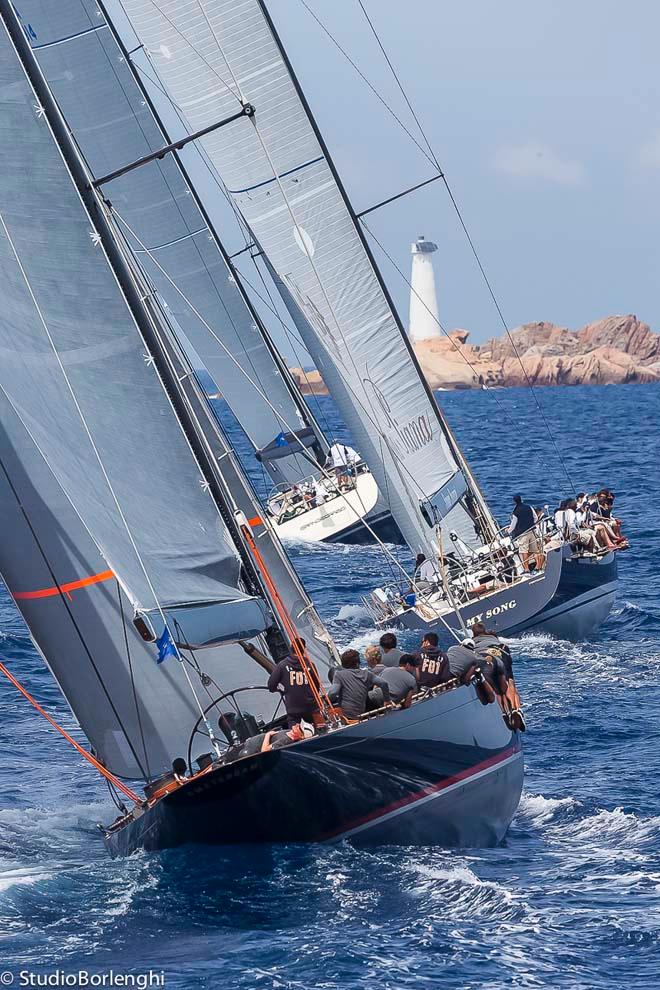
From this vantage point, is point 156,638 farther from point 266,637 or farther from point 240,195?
point 240,195

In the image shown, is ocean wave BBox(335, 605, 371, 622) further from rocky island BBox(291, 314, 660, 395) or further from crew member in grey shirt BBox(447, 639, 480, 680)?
rocky island BBox(291, 314, 660, 395)

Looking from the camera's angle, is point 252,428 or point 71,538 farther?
point 252,428

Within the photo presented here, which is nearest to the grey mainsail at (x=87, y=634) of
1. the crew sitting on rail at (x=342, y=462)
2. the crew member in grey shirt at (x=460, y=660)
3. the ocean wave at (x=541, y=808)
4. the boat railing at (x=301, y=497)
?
the crew member in grey shirt at (x=460, y=660)

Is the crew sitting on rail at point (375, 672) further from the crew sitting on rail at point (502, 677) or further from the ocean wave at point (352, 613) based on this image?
the ocean wave at point (352, 613)

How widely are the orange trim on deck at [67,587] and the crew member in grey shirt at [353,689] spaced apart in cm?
273

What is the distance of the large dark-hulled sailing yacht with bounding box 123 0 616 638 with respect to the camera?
20.6m

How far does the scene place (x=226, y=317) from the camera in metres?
25.6

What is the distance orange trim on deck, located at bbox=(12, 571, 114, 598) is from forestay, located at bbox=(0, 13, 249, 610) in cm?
202

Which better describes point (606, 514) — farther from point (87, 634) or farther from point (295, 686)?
point (295, 686)

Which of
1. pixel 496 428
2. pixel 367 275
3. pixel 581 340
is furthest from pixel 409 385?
pixel 581 340

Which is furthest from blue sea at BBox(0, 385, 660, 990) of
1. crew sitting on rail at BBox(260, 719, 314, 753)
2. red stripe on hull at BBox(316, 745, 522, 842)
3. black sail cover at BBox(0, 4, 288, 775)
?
black sail cover at BBox(0, 4, 288, 775)

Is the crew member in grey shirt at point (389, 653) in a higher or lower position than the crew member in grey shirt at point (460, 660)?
higher

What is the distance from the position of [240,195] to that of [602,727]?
967 centimetres

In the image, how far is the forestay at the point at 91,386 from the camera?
11562mm
